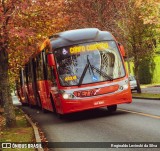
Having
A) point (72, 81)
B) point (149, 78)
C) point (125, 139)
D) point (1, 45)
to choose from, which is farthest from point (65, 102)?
point (149, 78)

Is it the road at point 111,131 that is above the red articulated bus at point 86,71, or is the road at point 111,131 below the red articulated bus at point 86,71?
below

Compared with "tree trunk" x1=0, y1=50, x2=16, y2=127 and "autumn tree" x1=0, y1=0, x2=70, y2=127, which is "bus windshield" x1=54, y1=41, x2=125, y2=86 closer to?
"autumn tree" x1=0, y1=0, x2=70, y2=127

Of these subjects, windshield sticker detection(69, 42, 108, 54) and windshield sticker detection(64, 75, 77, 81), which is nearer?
windshield sticker detection(64, 75, 77, 81)

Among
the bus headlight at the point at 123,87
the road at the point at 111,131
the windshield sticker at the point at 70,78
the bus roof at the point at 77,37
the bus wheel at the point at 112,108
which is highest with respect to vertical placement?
the bus roof at the point at 77,37

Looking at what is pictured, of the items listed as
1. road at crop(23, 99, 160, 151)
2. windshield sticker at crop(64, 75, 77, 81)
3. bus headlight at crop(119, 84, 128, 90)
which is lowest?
road at crop(23, 99, 160, 151)

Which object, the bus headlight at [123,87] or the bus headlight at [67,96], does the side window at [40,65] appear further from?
the bus headlight at [123,87]

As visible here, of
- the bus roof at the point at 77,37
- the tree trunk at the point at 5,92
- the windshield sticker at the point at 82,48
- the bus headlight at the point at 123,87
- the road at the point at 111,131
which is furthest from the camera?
the bus roof at the point at 77,37

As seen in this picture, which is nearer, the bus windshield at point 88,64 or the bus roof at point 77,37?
the bus windshield at point 88,64

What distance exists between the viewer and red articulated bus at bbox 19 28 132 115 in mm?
16062

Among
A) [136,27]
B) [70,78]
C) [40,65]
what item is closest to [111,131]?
[70,78]

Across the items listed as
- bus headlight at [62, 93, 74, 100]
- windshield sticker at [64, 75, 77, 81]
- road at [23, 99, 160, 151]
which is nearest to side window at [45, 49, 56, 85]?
windshield sticker at [64, 75, 77, 81]

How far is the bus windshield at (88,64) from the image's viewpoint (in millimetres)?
16297

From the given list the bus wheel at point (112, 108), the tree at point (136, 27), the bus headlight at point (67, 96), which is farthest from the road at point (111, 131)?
the tree at point (136, 27)

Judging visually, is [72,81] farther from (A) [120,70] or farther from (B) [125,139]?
(B) [125,139]
